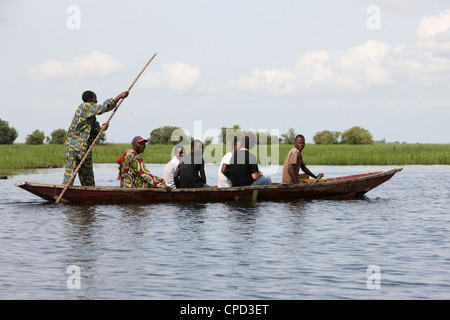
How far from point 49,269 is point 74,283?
668mm

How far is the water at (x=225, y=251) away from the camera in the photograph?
217 inches

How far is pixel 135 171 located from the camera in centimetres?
1097

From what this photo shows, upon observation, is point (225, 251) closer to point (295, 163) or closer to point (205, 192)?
Result: point (205, 192)

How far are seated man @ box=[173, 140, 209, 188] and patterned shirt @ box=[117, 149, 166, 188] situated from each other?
0.34 m

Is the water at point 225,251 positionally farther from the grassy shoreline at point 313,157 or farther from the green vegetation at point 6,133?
the green vegetation at point 6,133

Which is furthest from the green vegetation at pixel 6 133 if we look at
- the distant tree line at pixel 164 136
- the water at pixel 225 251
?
the water at pixel 225 251

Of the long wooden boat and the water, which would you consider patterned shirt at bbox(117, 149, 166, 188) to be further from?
the water

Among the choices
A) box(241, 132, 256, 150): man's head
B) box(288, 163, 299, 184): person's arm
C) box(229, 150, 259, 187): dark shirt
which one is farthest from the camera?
box(288, 163, 299, 184): person's arm

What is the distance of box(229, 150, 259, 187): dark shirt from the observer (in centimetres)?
1105

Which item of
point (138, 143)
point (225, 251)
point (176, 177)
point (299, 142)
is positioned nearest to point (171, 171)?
point (176, 177)

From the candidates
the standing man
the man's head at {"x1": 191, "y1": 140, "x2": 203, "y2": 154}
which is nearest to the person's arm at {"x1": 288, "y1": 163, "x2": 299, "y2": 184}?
the man's head at {"x1": 191, "y1": 140, "x2": 203, "y2": 154}

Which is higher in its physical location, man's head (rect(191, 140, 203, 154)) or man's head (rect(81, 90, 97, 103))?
man's head (rect(81, 90, 97, 103))

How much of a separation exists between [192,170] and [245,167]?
901 mm
